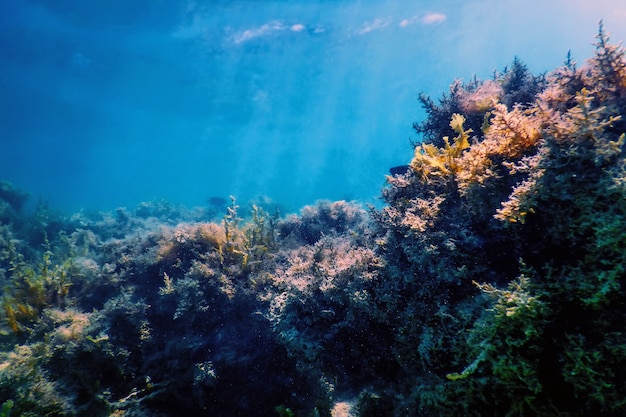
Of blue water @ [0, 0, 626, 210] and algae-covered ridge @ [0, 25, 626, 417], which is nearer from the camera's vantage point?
algae-covered ridge @ [0, 25, 626, 417]

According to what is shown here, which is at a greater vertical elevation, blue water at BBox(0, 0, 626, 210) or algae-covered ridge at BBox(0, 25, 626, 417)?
blue water at BBox(0, 0, 626, 210)

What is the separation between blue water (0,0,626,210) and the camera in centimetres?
2512

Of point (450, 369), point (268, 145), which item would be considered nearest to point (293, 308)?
point (450, 369)

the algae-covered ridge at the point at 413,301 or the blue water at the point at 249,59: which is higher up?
the blue water at the point at 249,59

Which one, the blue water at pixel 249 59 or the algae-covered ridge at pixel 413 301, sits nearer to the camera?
the algae-covered ridge at pixel 413 301

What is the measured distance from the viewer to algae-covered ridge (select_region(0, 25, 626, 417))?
186 cm

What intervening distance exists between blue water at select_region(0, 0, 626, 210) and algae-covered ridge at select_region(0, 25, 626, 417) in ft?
4.92

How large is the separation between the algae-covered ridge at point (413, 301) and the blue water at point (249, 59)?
1.50 m

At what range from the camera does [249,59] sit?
32.8 meters

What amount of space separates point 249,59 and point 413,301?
3585 centimetres

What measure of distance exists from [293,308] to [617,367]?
2597 mm

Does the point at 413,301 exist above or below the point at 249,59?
below

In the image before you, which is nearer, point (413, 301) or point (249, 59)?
point (413, 301)

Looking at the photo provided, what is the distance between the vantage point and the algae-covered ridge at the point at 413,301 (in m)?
1.86
